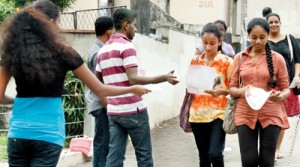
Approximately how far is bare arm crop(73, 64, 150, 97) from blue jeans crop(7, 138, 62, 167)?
1.53ft

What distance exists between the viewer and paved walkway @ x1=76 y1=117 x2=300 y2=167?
731 cm

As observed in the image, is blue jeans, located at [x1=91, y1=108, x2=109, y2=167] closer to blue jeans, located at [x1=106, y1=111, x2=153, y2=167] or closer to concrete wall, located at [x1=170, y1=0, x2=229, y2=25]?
blue jeans, located at [x1=106, y1=111, x2=153, y2=167]

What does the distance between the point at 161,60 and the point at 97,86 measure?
22.9ft

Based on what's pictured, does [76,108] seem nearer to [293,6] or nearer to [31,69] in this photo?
[31,69]

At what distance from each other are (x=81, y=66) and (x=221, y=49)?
3.29 metres

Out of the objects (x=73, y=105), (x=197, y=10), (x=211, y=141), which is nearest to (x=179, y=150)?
(x=73, y=105)

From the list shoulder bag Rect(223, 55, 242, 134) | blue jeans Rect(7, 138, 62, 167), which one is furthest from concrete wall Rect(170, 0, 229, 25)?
blue jeans Rect(7, 138, 62, 167)

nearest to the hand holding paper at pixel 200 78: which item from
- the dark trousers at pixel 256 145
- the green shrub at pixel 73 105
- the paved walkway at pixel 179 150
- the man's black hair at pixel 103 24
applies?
the dark trousers at pixel 256 145

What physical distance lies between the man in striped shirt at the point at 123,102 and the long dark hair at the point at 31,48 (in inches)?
57.5

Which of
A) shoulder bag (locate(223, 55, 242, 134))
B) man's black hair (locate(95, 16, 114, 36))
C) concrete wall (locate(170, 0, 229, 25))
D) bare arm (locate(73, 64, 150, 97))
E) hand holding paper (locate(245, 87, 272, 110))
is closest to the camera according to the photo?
bare arm (locate(73, 64, 150, 97))

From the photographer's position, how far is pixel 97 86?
3570 millimetres

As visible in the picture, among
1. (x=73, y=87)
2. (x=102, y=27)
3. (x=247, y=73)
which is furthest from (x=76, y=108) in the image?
(x=247, y=73)

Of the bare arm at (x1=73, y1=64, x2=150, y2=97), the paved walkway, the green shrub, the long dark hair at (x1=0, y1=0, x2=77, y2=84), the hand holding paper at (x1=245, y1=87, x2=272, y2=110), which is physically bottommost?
the paved walkway

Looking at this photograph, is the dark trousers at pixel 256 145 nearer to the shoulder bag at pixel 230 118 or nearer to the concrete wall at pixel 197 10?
the shoulder bag at pixel 230 118
